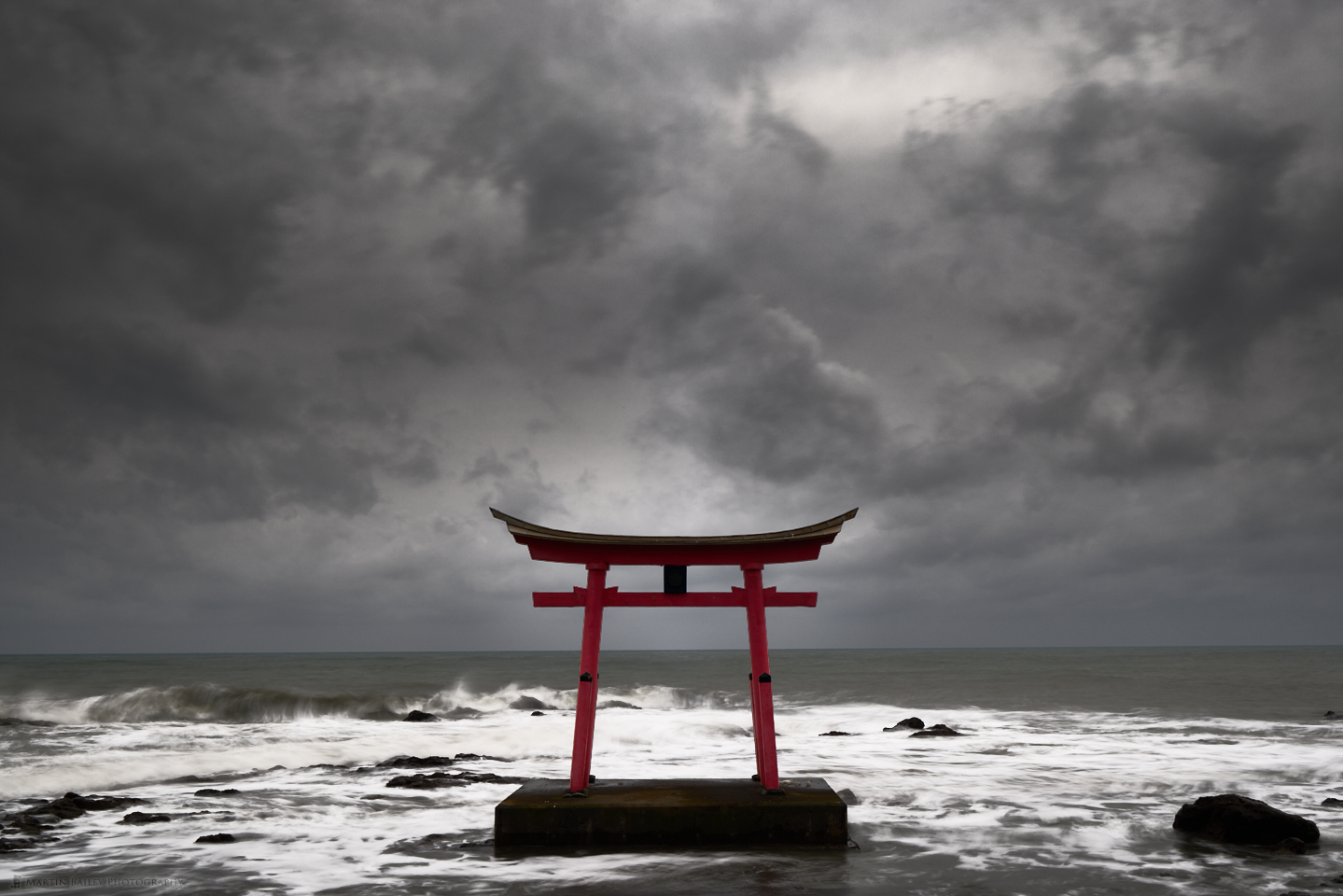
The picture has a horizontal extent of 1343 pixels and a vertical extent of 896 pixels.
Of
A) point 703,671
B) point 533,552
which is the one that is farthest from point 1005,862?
point 703,671

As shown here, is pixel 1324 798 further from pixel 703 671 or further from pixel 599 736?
pixel 703 671

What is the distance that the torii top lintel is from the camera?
9.67m

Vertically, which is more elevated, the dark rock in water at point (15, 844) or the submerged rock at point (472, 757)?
the dark rock in water at point (15, 844)

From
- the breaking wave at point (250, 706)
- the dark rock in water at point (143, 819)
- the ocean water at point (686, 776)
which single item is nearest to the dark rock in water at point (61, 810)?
the ocean water at point (686, 776)

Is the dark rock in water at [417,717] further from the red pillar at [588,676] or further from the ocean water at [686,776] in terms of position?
the red pillar at [588,676]

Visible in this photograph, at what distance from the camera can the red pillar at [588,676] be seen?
9.50 meters

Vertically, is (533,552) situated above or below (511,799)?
above

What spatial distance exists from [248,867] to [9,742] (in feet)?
63.5

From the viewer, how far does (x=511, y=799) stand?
934 centimetres

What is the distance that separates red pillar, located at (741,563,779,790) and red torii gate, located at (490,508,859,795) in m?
0.01

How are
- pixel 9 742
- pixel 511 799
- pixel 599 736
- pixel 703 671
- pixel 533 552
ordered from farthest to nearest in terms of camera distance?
pixel 703 671
pixel 599 736
pixel 9 742
pixel 533 552
pixel 511 799

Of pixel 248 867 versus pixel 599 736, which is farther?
pixel 599 736

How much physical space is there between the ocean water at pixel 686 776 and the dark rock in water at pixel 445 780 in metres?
0.34

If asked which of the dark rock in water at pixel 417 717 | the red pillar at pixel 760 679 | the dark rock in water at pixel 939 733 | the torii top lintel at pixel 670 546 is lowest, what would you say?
the dark rock in water at pixel 417 717
